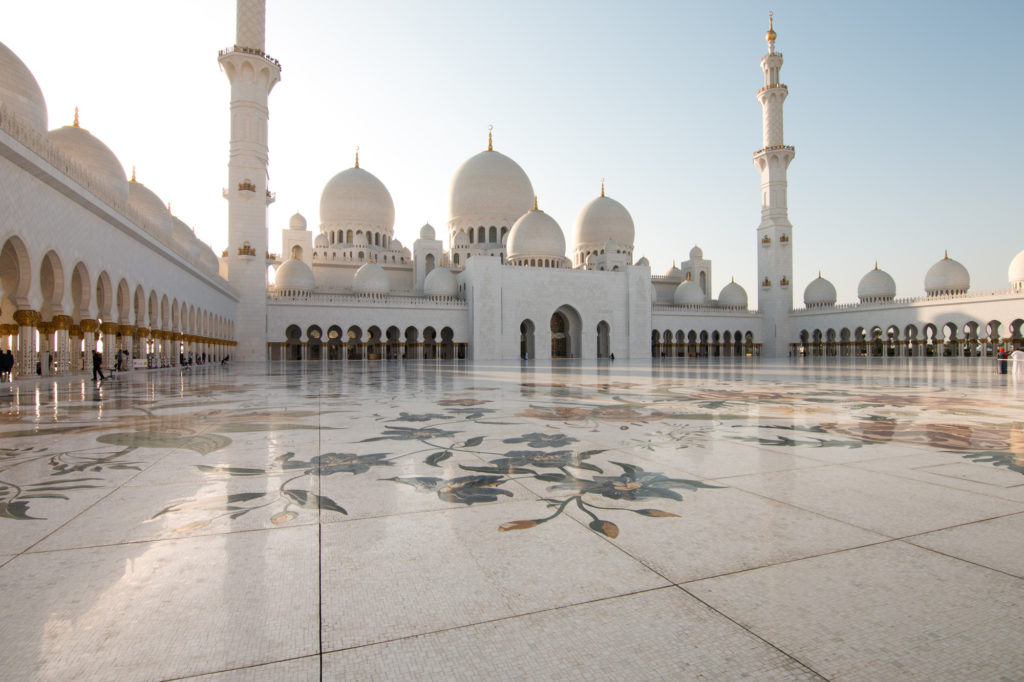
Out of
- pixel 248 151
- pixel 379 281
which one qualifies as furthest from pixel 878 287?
pixel 248 151

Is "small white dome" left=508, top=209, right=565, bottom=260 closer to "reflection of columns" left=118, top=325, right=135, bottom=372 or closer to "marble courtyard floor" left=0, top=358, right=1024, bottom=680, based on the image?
"reflection of columns" left=118, top=325, right=135, bottom=372

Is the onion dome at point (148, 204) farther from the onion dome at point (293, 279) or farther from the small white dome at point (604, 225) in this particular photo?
the small white dome at point (604, 225)

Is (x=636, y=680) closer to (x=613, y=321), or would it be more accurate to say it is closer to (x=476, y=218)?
(x=613, y=321)

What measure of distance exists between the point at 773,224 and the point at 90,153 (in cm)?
3270

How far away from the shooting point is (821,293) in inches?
1412

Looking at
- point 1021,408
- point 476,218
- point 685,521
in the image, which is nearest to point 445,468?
point 685,521

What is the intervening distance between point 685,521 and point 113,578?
5.26 feet

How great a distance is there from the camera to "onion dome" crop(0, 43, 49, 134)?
450 inches

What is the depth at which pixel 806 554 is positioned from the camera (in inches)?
60.8

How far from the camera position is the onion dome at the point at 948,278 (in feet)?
100

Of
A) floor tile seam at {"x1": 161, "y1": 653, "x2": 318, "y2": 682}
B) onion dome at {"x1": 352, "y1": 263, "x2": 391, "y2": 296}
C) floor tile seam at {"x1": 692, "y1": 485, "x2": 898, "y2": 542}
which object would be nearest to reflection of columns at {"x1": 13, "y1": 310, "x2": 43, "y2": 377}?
floor tile seam at {"x1": 161, "y1": 653, "x2": 318, "y2": 682}

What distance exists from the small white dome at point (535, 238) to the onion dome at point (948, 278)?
20410 millimetres

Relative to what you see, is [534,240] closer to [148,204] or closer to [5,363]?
[148,204]

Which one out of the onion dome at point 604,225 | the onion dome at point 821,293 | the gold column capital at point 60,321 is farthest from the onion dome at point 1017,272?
the gold column capital at point 60,321
